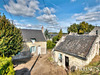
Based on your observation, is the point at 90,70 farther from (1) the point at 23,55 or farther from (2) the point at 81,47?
(1) the point at 23,55

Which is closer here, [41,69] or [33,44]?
[41,69]

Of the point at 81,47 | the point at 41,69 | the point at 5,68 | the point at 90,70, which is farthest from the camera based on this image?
the point at 41,69

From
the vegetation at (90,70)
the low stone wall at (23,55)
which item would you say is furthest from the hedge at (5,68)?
the low stone wall at (23,55)

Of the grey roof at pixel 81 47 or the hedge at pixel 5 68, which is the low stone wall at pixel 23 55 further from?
the hedge at pixel 5 68

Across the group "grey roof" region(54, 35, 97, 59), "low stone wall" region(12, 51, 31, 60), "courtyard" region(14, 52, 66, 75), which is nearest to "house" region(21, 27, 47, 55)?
"low stone wall" region(12, 51, 31, 60)

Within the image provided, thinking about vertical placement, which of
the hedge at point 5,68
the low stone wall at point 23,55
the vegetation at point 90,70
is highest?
the hedge at point 5,68

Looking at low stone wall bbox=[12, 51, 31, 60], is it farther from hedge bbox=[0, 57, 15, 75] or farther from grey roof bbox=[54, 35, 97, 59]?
hedge bbox=[0, 57, 15, 75]

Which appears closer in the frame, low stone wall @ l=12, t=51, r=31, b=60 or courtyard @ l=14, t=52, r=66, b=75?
courtyard @ l=14, t=52, r=66, b=75

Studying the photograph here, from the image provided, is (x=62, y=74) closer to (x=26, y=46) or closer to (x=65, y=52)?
(x=65, y=52)

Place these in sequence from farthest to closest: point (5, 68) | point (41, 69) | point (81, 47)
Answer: point (41, 69) < point (81, 47) < point (5, 68)

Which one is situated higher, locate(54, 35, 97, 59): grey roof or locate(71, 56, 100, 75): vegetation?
locate(54, 35, 97, 59): grey roof

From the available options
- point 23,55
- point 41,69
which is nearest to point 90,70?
point 41,69

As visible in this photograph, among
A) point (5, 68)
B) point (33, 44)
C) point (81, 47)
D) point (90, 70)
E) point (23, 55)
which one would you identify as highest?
point (81, 47)

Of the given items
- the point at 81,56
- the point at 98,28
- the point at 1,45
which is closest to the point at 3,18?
the point at 1,45
